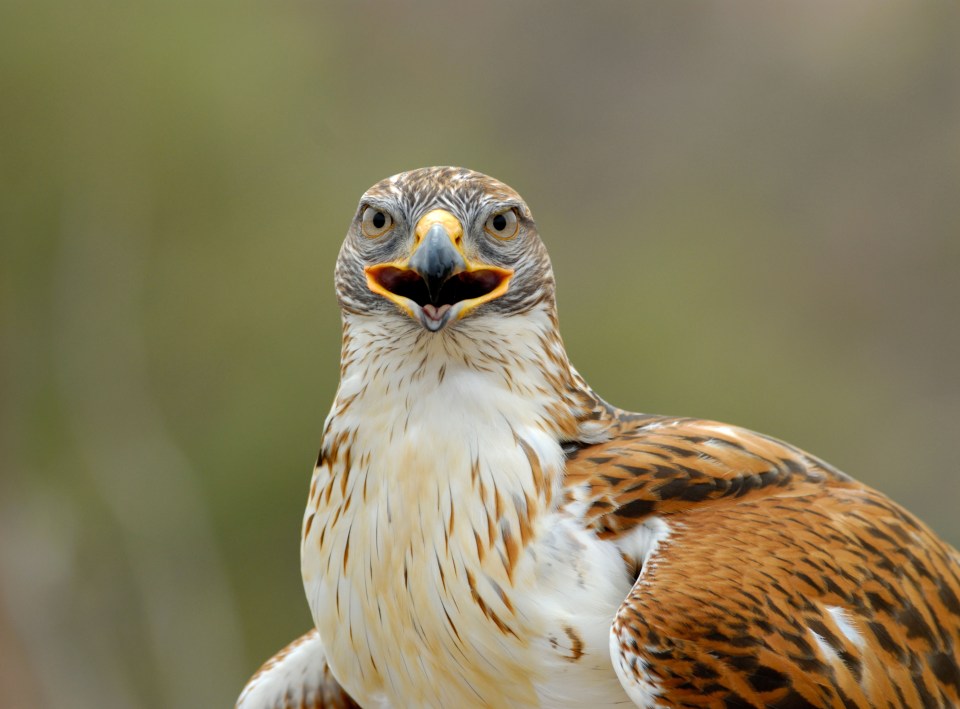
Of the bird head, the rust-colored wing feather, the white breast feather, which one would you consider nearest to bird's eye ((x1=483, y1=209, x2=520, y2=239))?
the bird head

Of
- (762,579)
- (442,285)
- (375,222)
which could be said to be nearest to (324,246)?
(375,222)

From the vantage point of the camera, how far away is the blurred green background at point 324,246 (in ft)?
24.9

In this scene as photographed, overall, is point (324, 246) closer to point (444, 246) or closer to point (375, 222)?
point (375, 222)

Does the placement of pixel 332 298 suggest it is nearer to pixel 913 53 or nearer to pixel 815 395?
pixel 815 395

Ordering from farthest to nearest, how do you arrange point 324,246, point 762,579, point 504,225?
point 324,246
point 504,225
point 762,579

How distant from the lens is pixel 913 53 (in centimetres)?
868

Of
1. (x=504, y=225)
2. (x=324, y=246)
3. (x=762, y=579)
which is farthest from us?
(x=324, y=246)

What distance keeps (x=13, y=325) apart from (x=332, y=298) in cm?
213

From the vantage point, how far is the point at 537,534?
1713mm

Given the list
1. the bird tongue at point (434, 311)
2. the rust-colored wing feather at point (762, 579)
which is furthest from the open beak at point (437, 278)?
the rust-colored wing feather at point (762, 579)

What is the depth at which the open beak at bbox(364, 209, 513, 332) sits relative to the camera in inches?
65.6

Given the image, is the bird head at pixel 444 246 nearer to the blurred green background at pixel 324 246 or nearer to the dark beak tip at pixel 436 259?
the dark beak tip at pixel 436 259

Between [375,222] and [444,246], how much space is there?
22cm

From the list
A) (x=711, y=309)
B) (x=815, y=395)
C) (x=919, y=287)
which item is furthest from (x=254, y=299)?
(x=919, y=287)
